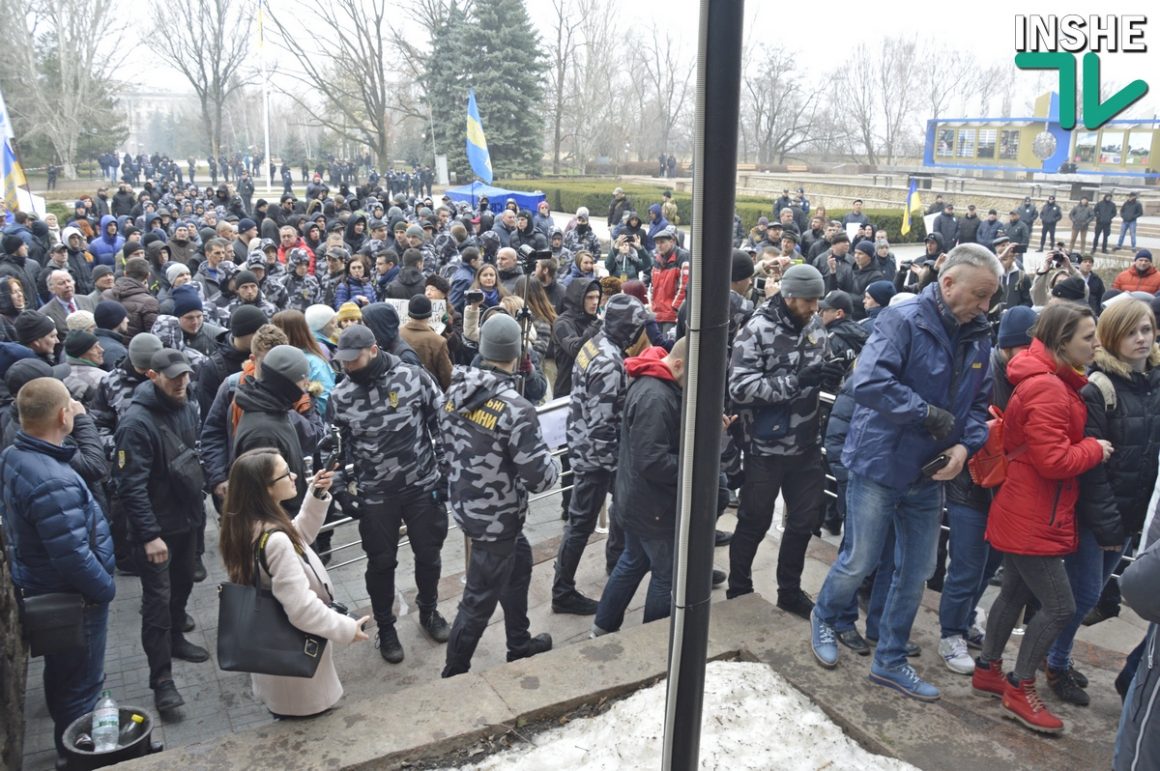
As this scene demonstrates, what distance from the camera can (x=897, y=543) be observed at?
4.23 meters

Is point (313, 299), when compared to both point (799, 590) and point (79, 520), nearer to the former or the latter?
point (79, 520)

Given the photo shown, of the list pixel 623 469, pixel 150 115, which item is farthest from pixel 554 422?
pixel 150 115

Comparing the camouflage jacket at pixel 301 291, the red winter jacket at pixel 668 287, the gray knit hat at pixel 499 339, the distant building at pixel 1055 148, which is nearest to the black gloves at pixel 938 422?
the gray knit hat at pixel 499 339

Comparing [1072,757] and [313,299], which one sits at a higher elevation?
[313,299]

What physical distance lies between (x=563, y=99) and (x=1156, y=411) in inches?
2106

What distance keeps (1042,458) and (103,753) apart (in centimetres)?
437

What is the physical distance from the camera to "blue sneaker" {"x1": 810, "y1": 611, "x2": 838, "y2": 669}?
4207 millimetres

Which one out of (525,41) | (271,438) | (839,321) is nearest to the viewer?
(271,438)

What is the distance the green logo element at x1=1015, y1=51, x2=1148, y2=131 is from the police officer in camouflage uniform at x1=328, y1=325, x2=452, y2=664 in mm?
22556

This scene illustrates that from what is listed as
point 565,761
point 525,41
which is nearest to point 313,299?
point 565,761

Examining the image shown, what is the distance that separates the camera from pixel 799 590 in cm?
527

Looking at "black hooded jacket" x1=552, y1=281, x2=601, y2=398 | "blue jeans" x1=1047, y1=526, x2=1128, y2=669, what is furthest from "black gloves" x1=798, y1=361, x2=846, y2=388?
"black hooded jacket" x1=552, y1=281, x2=601, y2=398

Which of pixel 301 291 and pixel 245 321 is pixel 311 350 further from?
pixel 301 291

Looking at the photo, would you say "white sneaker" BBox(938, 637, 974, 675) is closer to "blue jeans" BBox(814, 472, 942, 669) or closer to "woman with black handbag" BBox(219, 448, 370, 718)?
"blue jeans" BBox(814, 472, 942, 669)
